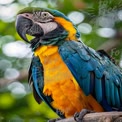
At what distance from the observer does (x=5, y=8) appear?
2764 millimetres

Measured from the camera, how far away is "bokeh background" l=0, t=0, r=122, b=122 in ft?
7.54

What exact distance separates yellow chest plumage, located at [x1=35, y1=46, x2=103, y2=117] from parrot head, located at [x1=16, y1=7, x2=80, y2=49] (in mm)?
39

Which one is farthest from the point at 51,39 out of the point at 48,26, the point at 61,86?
the point at 61,86

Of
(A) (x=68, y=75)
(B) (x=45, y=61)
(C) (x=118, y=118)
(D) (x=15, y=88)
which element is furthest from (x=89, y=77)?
(D) (x=15, y=88)

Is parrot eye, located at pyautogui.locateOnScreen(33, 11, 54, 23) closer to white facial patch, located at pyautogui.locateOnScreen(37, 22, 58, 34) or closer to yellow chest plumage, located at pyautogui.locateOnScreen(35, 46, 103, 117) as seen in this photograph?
white facial patch, located at pyautogui.locateOnScreen(37, 22, 58, 34)

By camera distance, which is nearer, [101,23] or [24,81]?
[101,23]

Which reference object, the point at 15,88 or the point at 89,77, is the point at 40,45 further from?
the point at 15,88

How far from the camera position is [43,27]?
5.96 feet

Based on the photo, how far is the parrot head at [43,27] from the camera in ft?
5.88

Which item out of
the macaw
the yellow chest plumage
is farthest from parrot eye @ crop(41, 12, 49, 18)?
the yellow chest plumage

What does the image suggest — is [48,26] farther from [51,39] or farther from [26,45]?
[26,45]

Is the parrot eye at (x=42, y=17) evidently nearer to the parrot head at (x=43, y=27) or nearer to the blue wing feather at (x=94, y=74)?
the parrot head at (x=43, y=27)

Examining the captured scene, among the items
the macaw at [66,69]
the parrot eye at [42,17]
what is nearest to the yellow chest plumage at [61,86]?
the macaw at [66,69]

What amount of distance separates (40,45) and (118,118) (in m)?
0.55
